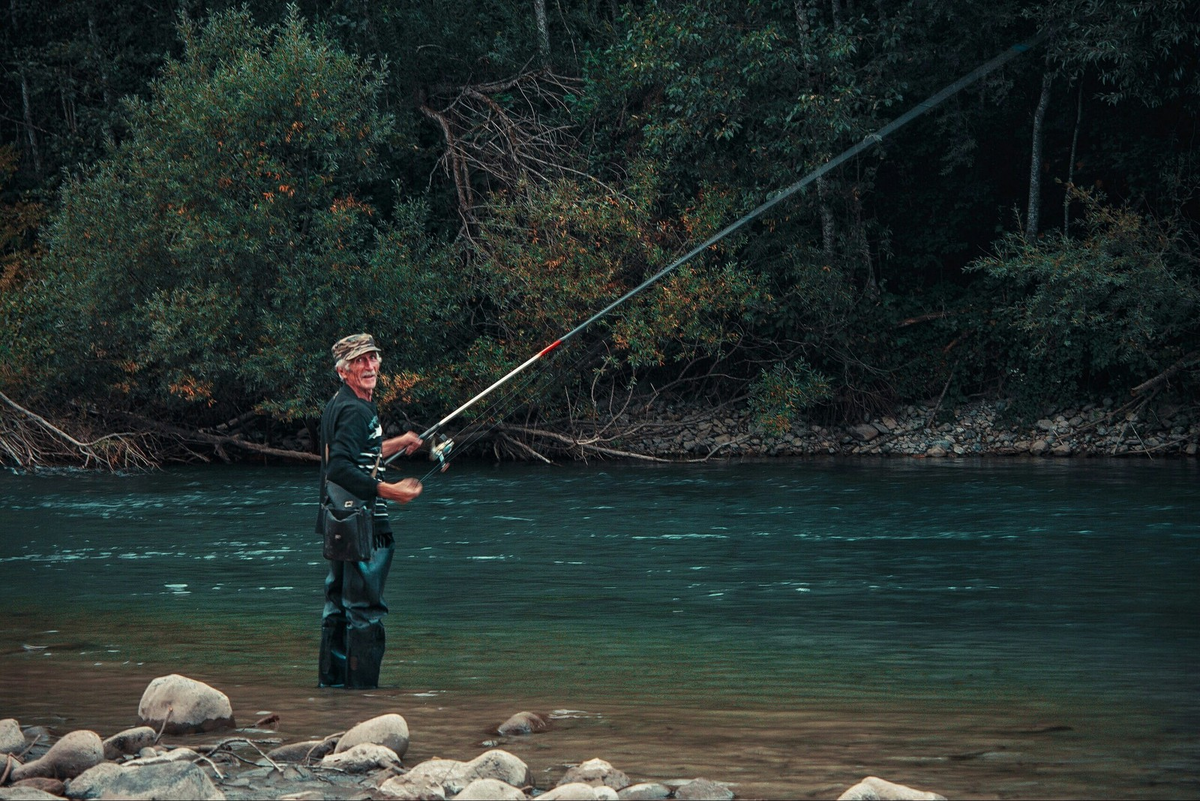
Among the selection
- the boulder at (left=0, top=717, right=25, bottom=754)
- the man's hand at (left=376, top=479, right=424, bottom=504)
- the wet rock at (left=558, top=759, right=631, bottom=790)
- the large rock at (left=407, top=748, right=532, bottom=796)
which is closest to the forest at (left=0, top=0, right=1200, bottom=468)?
the man's hand at (left=376, top=479, right=424, bottom=504)

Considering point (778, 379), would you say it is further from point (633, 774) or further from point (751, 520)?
point (633, 774)

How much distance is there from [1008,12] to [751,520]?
12.4 meters

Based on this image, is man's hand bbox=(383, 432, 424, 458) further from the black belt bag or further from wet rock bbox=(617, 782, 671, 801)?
wet rock bbox=(617, 782, 671, 801)

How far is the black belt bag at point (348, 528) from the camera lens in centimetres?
684

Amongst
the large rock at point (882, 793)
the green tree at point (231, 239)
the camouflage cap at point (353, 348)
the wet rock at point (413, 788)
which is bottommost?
the wet rock at point (413, 788)

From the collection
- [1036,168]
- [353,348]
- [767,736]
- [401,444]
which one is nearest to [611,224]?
[1036,168]

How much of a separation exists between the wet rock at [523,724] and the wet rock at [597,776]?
865 mm

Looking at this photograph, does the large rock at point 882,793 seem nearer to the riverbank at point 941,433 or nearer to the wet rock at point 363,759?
the wet rock at point 363,759

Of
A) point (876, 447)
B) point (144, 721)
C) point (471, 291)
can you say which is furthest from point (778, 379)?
point (144, 721)

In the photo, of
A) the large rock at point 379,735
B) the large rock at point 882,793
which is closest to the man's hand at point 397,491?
the large rock at point 379,735

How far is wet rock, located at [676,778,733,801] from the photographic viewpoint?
16.6 feet

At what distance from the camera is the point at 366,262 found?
2322cm

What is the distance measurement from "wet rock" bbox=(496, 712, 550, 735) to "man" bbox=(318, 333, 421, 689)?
1.08 metres

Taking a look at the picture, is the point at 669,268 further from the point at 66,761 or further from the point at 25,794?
the point at 25,794
